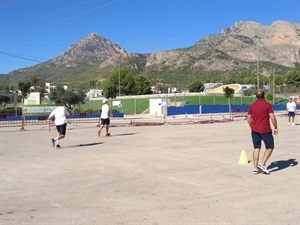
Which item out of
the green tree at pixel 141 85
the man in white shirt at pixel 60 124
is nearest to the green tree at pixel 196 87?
the green tree at pixel 141 85

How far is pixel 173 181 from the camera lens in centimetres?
777

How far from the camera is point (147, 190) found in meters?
7.04

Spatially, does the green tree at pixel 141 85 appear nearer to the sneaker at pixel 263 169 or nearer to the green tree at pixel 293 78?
the green tree at pixel 293 78

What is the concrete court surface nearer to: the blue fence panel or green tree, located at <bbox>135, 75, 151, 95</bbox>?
the blue fence panel

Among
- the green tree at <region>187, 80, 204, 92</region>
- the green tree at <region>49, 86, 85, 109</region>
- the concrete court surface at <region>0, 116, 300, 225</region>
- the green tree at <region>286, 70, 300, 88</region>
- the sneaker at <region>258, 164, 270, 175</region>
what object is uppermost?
the green tree at <region>286, 70, 300, 88</region>

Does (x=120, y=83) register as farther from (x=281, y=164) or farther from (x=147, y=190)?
(x=147, y=190)

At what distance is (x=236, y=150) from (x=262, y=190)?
562 centimetres

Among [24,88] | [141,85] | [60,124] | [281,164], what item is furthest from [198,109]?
[24,88]

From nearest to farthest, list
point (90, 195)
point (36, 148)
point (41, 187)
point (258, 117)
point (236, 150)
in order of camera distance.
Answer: point (90, 195) → point (41, 187) → point (258, 117) → point (236, 150) → point (36, 148)

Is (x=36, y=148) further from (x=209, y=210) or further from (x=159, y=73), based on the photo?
(x=159, y=73)

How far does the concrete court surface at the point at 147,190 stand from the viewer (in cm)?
546

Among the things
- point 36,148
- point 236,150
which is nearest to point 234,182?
point 236,150

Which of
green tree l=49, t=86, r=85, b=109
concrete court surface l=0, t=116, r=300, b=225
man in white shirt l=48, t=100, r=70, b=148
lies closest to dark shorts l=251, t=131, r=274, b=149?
concrete court surface l=0, t=116, r=300, b=225

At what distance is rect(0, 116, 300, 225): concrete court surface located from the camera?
5465 millimetres
